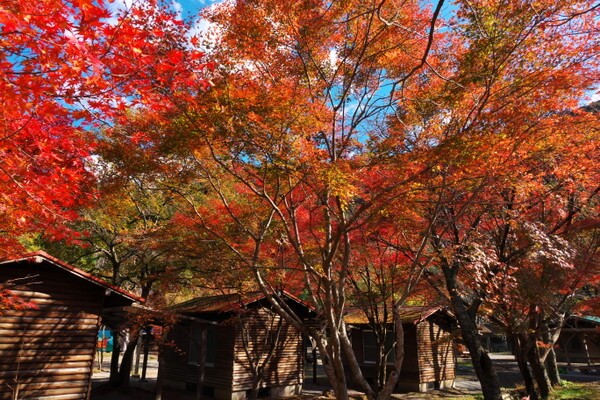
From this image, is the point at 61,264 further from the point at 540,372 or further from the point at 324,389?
the point at 540,372

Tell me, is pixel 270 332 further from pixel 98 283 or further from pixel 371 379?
pixel 98 283

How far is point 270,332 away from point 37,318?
35.5 feet

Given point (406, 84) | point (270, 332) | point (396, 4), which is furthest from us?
point (270, 332)

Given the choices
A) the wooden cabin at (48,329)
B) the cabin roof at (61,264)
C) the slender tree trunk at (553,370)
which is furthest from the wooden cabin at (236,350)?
the slender tree trunk at (553,370)

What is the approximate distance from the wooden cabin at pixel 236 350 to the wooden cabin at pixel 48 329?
5.91 meters

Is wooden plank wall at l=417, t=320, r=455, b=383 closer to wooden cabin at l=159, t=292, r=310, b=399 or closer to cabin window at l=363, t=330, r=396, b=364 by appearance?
cabin window at l=363, t=330, r=396, b=364

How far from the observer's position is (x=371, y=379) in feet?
75.4

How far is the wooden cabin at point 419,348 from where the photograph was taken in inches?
845

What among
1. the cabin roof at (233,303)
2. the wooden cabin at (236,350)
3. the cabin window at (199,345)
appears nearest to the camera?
the cabin roof at (233,303)

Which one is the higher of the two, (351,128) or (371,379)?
(351,128)

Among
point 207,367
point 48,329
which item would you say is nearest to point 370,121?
point 48,329

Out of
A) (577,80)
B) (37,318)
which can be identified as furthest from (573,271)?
(37,318)

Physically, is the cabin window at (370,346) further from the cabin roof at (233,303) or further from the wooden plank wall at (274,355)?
the cabin roof at (233,303)

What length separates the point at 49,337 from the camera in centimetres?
1025
